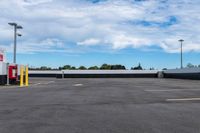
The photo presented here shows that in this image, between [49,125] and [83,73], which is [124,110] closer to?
[49,125]

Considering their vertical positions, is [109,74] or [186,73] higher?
[186,73]

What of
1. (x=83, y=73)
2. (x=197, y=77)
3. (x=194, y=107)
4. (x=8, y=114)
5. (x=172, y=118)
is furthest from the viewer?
(x=83, y=73)

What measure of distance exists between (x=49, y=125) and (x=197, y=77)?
161ft

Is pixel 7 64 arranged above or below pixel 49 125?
above

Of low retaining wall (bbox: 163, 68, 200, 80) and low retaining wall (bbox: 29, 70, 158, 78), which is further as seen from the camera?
low retaining wall (bbox: 29, 70, 158, 78)

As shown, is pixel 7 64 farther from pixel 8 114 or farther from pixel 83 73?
pixel 83 73

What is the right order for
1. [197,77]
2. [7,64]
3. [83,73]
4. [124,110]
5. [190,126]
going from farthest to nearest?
[83,73], [197,77], [7,64], [124,110], [190,126]

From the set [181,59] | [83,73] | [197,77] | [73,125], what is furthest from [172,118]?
[83,73]

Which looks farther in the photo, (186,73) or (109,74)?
(109,74)

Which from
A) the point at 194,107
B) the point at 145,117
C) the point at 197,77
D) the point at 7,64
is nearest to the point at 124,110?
the point at 145,117

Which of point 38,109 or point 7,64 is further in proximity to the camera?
point 7,64

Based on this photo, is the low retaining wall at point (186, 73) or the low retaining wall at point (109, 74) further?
the low retaining wall at point (109, 74)

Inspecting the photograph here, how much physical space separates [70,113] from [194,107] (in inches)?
188

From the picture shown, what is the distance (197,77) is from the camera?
185 ft
